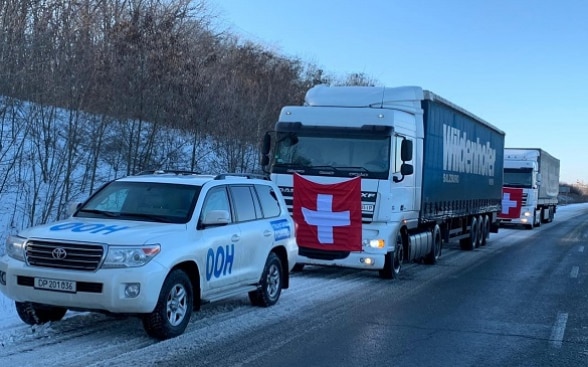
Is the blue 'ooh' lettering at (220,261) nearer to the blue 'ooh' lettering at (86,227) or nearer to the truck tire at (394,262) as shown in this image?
the blue 'ooh' lettering at (86,227)

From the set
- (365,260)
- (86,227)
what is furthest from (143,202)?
(365,260)

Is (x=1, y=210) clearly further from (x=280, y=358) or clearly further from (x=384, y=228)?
(x=280, y=358)

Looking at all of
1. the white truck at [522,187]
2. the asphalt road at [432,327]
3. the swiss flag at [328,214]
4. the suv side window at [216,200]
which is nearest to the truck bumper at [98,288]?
the asphalt road at [432,327]

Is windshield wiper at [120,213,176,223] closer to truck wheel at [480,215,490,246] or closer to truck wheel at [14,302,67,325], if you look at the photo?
truck wheel at [14,302,67,325]

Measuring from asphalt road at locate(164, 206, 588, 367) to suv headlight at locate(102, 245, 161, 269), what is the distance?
1.02m

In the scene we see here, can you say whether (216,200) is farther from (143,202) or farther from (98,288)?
(98,288)

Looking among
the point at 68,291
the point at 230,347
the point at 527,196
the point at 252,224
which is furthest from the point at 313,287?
the point at 527,196

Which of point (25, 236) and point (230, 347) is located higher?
point (25, 236)

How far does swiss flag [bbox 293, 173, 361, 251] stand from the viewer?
12.8 m

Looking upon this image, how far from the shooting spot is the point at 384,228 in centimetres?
1280

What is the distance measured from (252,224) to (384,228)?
4.08 meters

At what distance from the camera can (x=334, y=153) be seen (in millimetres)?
13094

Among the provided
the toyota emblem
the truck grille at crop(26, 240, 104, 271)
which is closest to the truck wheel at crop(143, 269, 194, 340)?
the truck grille at crop(26, 240, 104, 271)

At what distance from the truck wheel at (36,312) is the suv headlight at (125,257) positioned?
881 millimetres
